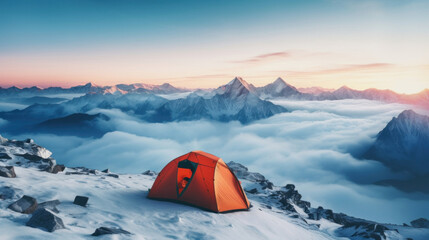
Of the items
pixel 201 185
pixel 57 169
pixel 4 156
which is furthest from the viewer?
pixel 57 169

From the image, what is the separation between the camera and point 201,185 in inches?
594

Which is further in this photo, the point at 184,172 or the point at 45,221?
the point at 184,172

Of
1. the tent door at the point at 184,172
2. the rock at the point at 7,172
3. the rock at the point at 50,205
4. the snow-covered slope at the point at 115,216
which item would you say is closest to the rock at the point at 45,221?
the snow-covered slope at the point at 115,216

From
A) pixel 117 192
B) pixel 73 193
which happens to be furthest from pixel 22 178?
pixel 117 192

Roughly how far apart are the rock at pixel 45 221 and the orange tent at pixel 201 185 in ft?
25.3

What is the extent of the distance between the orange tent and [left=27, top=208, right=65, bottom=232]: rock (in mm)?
7725

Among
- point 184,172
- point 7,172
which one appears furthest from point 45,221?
point 184,172

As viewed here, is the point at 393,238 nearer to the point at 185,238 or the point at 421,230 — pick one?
the point at 421,230

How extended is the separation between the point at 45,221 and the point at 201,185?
8.72m

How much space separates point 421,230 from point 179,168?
96.5 ft

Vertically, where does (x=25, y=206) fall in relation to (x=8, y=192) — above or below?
above

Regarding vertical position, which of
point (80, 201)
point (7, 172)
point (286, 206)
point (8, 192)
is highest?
point (7, 172)

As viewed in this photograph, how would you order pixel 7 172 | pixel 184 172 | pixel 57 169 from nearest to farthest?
pixel 7 172, pixel 184 172, pixel 57 169

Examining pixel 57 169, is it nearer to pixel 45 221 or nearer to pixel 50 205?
pixel 50 205
